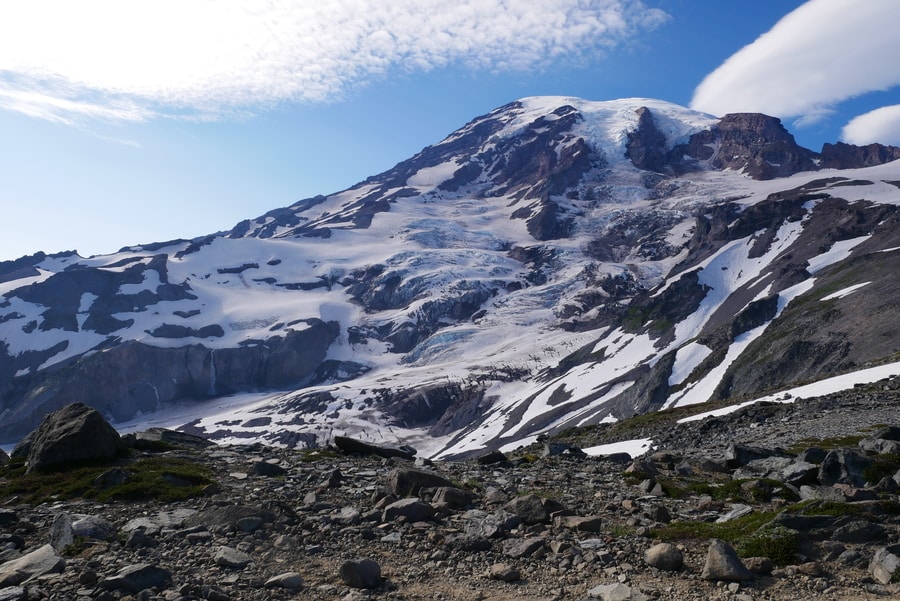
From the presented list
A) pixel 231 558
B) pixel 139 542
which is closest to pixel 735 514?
pixel 231 558

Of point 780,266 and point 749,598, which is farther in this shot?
point 780,266

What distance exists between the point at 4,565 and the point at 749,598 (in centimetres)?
1530

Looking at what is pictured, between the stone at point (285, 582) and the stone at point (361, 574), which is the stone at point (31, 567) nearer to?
the stone at point (285, 582)

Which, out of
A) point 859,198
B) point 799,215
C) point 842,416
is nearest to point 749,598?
point 842,416

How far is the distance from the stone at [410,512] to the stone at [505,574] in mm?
3956

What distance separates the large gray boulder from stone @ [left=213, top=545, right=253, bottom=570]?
46.9 ft

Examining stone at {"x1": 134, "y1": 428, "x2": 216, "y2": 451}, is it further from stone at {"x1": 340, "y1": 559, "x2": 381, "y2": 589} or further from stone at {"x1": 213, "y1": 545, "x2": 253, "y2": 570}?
stone at {"x1": 340, "y1": 559, "x2": 381, "y2": 589}

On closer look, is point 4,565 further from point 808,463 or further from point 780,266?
point 780,266

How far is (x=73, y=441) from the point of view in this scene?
2491 cm

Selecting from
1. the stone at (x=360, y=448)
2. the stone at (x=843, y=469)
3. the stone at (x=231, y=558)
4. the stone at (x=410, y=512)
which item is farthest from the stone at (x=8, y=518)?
the stone at (x=843, y=469)

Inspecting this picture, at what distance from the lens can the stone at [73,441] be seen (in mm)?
24438

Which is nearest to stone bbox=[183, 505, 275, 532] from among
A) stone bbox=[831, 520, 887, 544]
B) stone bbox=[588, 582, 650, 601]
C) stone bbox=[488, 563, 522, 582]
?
stone bbox=[488, 563, 522, 582]

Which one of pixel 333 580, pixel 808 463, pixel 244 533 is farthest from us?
pixel 808 463

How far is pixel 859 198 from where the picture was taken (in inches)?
7805
